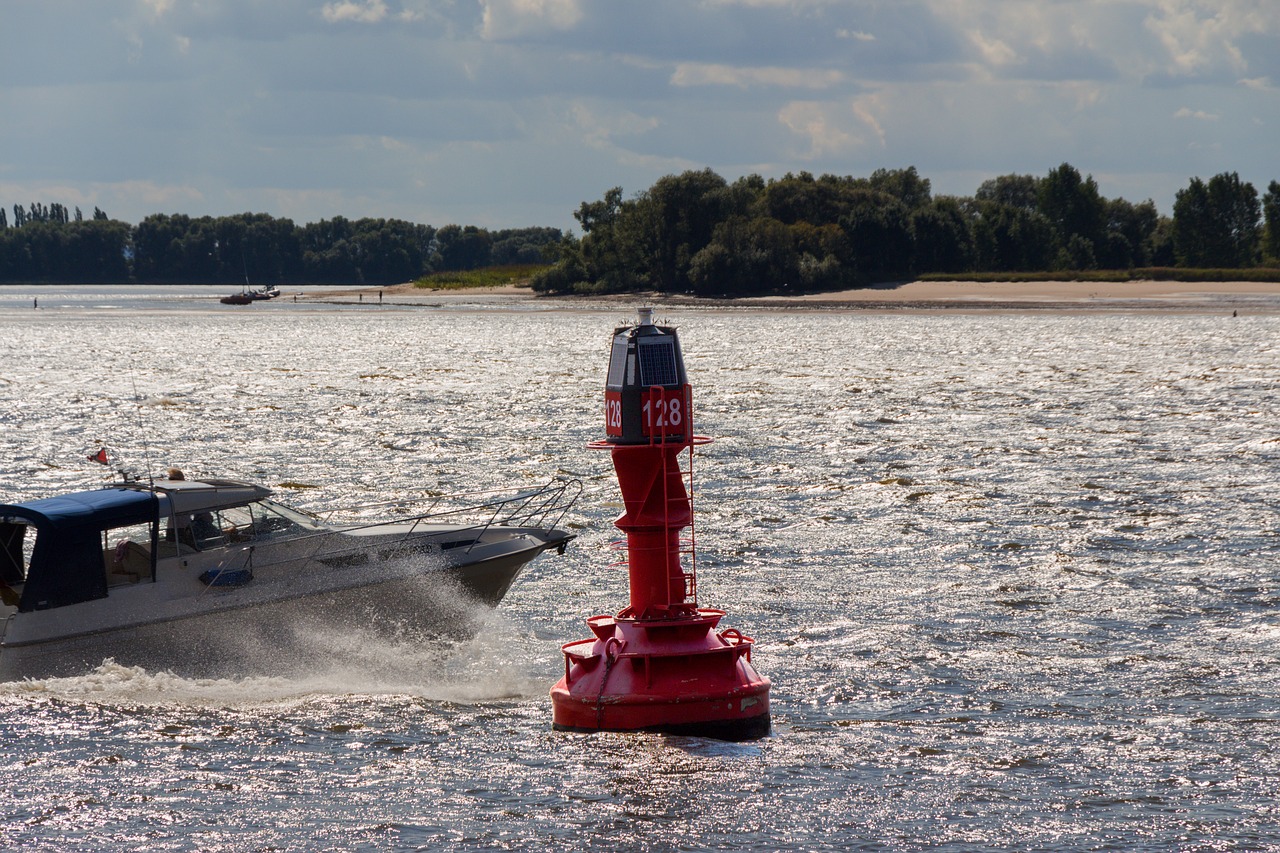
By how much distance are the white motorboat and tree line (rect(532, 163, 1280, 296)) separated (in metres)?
108

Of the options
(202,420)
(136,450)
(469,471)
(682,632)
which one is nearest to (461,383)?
(202,420)

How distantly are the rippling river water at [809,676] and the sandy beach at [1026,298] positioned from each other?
72.0 m

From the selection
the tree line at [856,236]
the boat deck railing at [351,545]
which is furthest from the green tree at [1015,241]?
Answer: the boat deck railing at [351,545]

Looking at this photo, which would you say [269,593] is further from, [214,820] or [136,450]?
[136,450]

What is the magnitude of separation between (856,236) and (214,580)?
118215 millimetres

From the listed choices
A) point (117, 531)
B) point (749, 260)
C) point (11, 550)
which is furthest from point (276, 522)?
point (749, 260)

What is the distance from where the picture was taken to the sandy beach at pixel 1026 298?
112312 millimetres

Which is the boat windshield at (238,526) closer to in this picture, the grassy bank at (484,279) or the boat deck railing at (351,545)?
the boat deck railing at (351,545)

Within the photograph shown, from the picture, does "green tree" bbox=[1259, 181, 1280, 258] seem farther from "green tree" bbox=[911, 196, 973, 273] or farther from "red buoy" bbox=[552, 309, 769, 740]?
"red buoy" bbox=[552, 309, 769, 740]

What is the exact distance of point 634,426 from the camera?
14008 millimetres

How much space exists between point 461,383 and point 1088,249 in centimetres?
10240

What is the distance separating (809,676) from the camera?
16562mm

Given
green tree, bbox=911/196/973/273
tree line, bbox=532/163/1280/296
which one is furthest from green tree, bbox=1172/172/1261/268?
green tree, bbox=911/196/973/273

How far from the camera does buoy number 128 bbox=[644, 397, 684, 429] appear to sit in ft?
45.6
